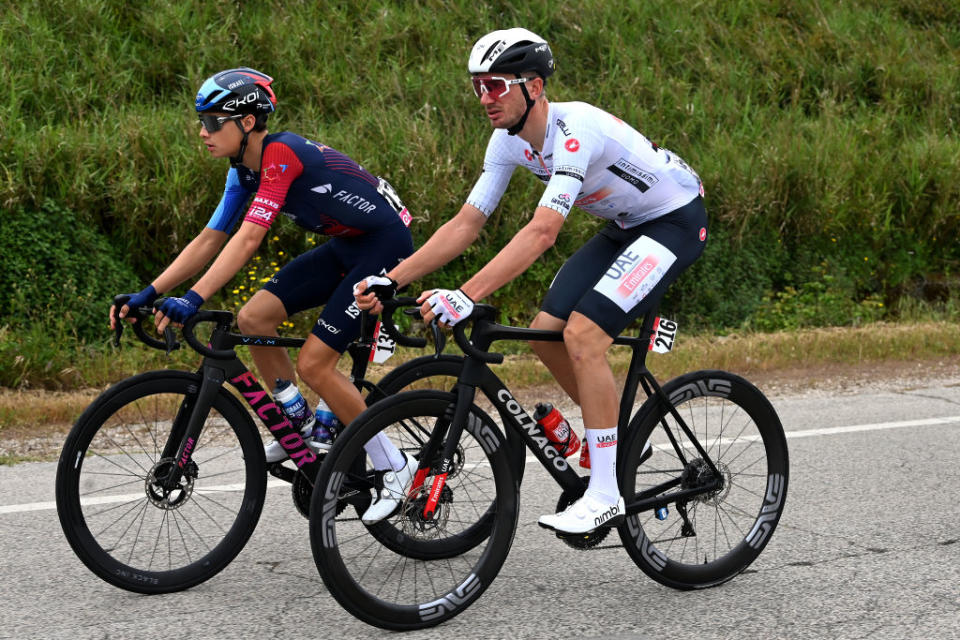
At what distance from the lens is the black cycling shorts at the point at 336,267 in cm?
495

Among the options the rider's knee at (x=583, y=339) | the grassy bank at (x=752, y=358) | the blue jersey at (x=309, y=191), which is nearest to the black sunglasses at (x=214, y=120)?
the blue jersey at (x=309, y=191)

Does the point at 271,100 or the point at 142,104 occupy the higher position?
the point at 271,100

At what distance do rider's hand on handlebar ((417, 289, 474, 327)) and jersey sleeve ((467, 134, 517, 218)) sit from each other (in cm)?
83

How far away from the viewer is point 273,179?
470cm

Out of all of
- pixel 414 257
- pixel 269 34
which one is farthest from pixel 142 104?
pixel 414 257

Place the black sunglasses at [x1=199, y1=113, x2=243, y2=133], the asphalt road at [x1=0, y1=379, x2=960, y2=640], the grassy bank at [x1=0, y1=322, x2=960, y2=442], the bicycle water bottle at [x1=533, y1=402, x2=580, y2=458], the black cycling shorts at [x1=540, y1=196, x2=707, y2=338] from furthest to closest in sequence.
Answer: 1. the grassy bank at [x1=0, y1=322, x2=960, y2=442]
2. the black sunglasses at [x1=199, y1=113, x2=243, y2=133]
3. the bicycle water bottle at [x1=533, y1=402, x2=580, y2=458]
4. the black cycling shorts at [x1=540, y1=196, x2=707, y2=338]
5. the asphalt road at [x1=0, y1=379, x2=960, y2=640]

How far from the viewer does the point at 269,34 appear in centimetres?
1295

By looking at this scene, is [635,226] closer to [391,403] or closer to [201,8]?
[391,403]

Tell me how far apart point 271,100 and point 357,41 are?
8.98 metres

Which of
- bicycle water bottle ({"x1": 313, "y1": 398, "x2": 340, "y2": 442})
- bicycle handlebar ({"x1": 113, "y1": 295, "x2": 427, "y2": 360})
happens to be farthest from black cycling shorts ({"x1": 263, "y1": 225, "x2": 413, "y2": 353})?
bicycle handlebar ({"x1": 113, "y1": 295, "x2": 427, "y2": 360})

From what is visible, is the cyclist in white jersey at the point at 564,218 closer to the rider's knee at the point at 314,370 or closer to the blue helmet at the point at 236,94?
the rider's knee at the point at 314,370

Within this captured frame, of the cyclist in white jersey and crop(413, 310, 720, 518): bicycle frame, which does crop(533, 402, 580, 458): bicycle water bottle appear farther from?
the cyclist in white jersey

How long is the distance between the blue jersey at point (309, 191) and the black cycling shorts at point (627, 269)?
2.96ft

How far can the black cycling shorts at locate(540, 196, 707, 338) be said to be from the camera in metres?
4.41
